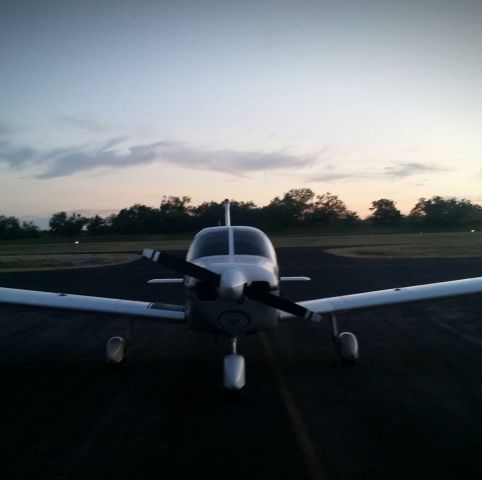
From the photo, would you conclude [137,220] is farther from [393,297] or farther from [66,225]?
[393,297]

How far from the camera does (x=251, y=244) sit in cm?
829

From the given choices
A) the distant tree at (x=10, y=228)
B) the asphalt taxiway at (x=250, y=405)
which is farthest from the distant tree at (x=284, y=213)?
the asphalt taxiway at (x=250, y=405)

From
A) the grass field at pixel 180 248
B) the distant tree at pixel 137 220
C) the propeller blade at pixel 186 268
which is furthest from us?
the distant tree at pixel 137 220

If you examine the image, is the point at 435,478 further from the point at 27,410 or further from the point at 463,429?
the point at 27,410

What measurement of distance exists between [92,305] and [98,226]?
72987 mm

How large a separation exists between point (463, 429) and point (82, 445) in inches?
162

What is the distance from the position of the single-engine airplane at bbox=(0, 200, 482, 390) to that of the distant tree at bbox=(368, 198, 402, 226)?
80.5m

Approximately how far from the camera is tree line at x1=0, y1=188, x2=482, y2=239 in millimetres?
68188

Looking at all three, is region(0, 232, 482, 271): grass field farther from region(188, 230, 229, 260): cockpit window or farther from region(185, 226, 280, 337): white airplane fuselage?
region(185, 226, 280, 337): white airplane fuselage

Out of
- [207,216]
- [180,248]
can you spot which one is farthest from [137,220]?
[180,248]

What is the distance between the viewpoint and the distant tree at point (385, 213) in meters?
88.2

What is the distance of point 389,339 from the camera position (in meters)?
10.3

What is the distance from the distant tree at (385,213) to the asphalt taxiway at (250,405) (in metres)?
78.7

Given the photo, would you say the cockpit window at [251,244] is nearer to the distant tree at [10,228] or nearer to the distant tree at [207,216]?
the distant tree at [207,216]
